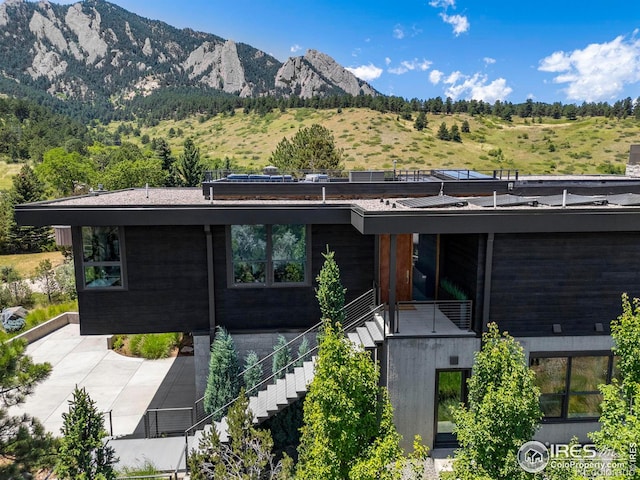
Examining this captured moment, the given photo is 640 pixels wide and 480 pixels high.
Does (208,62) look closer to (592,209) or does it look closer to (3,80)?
(3,80)

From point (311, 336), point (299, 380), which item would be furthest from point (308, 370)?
point (311, 336)

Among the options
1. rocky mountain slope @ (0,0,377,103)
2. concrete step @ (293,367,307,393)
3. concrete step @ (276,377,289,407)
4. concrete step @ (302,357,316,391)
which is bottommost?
concrete step @ (276,377,289,407)

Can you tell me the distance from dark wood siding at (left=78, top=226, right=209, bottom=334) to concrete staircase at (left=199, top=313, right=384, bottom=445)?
2678 millimetres

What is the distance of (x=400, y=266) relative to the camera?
40.5 ft

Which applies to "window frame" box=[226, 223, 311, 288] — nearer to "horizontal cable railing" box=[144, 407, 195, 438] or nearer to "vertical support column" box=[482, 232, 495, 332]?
"horizontal cable railing" box=[144, 407, 195, 438]

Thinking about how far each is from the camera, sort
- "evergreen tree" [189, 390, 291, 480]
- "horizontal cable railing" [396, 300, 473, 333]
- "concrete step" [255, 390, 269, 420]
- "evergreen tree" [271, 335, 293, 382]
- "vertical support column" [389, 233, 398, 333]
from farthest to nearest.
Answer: "evergreen tree" [271, 335, 293, 382] → "horizontal cable railing" [396, 300, 473, 333] → "concrete step" [255, 390, 269, 420] → "vertical support column" [389, 233, 398, 333] → "evergreen tree" [189, 390, 291, 480]

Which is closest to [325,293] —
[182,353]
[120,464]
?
[120,464]

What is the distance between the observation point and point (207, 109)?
96750 mm

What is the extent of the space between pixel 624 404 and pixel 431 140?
65.7m

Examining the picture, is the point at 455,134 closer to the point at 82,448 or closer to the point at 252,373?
the point at 252,373

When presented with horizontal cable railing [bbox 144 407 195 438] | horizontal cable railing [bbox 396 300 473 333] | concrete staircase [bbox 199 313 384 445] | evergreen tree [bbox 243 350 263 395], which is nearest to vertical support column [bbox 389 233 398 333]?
A: horizontal cable railing [bbox 396 300 473 333]

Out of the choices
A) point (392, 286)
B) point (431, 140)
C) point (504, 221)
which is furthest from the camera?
point (431, 140)

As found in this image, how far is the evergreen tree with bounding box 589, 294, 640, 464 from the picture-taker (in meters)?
6.39

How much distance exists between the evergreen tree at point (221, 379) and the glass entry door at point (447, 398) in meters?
4.96
